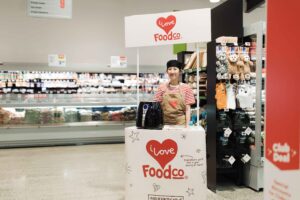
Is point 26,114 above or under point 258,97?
under

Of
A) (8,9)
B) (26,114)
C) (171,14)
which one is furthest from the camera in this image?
(26,114)

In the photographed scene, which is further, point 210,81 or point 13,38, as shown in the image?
point 13,38

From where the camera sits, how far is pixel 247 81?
4.13 m

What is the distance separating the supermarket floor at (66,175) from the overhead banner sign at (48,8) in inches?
112

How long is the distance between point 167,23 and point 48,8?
3.41m

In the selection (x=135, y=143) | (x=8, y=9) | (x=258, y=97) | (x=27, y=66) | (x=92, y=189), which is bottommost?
(x=92, y=189)

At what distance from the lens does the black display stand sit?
13.0 ft

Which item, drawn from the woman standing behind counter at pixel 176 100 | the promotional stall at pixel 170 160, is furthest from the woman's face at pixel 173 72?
the promotional stall at pixel 170 160

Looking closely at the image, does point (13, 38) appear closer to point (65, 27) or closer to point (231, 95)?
point (65, 27)

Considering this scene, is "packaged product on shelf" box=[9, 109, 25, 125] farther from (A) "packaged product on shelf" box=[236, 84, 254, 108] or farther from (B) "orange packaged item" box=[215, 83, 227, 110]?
(A) "packaged product on shelf" box=[236, 84, 254, 108]

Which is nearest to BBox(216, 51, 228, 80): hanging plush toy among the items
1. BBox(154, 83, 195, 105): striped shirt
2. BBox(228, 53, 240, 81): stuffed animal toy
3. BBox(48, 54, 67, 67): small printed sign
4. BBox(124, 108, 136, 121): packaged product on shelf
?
BBox(228, 53, 240, 81): stuffed animal toy

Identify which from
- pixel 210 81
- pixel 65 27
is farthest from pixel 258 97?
pixel 65 27

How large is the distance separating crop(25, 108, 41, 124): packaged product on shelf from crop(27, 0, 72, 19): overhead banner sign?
248 centimetres

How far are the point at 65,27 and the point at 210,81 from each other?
455 centimetres
